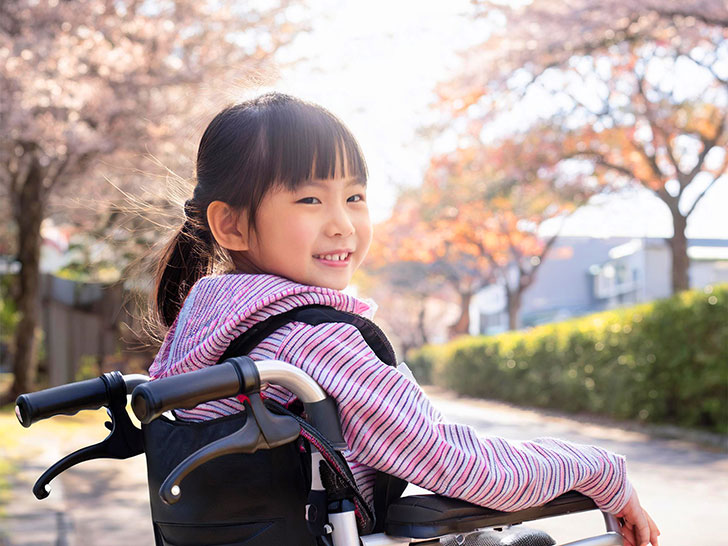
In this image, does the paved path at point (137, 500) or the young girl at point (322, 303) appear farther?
the paved path at point (137, 500)

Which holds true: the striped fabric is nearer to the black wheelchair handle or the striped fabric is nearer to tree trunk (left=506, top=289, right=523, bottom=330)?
the black wheelchair handle

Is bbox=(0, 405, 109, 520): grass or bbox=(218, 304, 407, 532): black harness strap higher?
bbox=(218, 304, 407, 532): black harness strap

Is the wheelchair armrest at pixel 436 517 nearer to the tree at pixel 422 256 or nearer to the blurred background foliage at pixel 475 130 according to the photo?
the blurred background foliage at pixel 475 130

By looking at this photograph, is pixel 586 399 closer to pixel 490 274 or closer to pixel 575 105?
pixel 575 105

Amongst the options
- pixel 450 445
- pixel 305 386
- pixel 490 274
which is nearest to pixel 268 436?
pixel 305 386

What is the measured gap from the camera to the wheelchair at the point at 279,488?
3.82 ft

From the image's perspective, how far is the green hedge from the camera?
334 inches

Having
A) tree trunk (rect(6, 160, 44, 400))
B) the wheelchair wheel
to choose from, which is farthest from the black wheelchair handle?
tree trunk (rect(6, 160, 44, 400))

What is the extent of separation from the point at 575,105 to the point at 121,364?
8729 millimetres

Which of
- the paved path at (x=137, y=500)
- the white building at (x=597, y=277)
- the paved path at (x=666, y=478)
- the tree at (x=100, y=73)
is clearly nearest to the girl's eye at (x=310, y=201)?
the paved path at (x=666, y=478)

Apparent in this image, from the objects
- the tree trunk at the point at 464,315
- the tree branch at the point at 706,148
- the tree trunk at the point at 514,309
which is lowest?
the tree trunk at the point at 464,315

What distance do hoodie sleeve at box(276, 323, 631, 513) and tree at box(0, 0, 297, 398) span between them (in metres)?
7.28

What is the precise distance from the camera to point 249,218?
1.55m

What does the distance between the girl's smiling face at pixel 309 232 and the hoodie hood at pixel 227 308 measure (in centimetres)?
9
